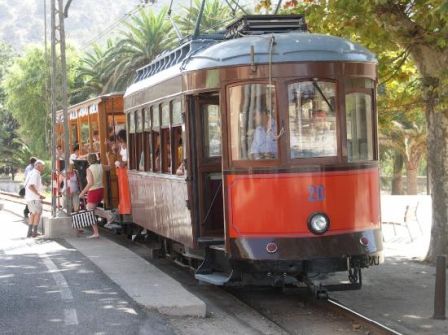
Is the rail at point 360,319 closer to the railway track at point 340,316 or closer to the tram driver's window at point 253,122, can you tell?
the railway track at point 340,316

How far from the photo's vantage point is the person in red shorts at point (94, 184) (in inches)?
620

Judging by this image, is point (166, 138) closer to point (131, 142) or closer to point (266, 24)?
point (266, 24)

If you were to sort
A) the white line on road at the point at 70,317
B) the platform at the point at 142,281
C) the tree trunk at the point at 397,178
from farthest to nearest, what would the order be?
the tree trunk at the point at 397,178, the platform at the point at 142,281, the white line on road at the point at 70,317

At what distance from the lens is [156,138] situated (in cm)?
1136

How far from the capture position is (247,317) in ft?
29.2

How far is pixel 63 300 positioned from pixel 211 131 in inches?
97.9

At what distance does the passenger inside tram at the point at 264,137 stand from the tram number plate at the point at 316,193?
50 cm

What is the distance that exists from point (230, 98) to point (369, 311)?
281 cm

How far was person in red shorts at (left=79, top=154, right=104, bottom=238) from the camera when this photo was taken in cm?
1576

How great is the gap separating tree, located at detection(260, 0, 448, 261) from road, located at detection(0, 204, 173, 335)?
5036mm

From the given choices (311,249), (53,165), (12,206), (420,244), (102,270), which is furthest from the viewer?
(12,206)

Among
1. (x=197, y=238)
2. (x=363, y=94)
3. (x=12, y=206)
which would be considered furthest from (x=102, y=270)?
(x=12, y=206)

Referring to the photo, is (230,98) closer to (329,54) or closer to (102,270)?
(329,54)

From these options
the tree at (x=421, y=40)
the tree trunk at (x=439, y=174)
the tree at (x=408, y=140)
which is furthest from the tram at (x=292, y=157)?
the tree at (x=408, y=140)
